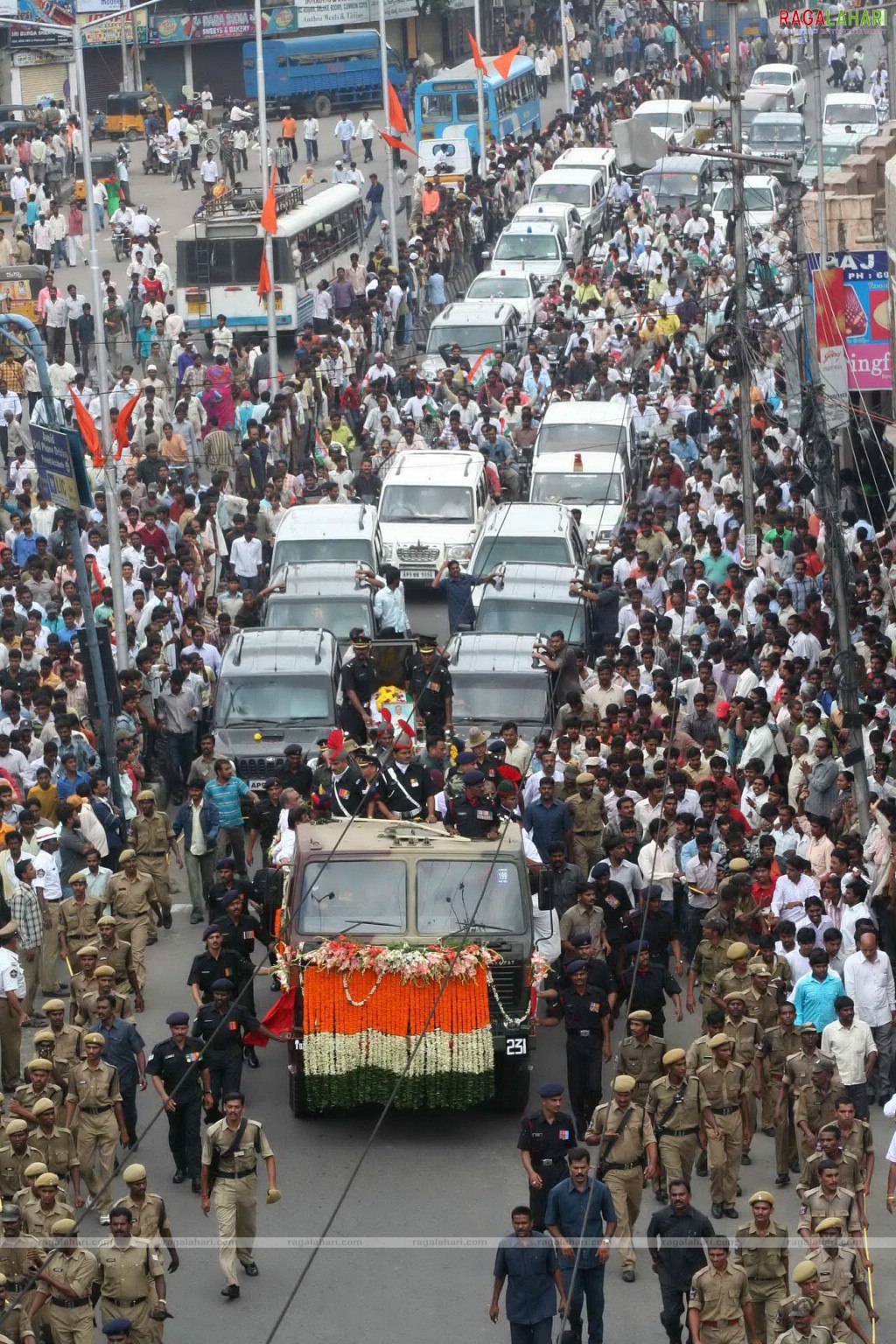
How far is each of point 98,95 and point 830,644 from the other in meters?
50.7

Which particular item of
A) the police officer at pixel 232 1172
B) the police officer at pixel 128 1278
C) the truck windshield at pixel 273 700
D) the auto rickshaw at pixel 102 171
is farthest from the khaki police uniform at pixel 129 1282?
the auto rickshaw at pixel 102 171

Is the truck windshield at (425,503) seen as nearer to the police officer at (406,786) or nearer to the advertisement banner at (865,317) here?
the advertisement banner at (865,317)

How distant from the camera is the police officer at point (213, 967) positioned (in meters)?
16.8

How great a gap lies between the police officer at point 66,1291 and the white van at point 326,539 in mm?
13687

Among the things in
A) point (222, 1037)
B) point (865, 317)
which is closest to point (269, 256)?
point (865, 317)

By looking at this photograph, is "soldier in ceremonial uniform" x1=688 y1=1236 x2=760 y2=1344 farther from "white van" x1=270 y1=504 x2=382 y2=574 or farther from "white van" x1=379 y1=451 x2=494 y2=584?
"white van" x1=379 y1=451 x2=494 y2=584

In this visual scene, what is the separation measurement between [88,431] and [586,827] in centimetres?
918

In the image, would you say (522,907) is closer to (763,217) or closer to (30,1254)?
(30,1254)

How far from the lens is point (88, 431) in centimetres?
2702

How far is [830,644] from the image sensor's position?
23250 mm

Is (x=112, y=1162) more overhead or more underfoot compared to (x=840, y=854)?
more underfoot

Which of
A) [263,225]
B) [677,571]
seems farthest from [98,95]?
[677,571]

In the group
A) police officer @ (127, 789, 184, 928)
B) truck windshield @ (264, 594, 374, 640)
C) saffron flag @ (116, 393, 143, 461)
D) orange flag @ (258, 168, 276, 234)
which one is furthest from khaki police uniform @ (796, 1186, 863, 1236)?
orange flag @ (258, 168, 276, 234)

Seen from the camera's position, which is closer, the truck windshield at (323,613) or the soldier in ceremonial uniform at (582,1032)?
the soldier in ceremonial uniform at (582,1032)
